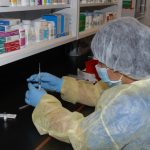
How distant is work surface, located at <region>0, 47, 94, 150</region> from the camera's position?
46.3 inches

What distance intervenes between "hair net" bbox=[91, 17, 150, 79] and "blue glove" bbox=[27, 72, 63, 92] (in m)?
0.52

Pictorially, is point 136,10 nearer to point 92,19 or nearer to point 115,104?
point 92,19

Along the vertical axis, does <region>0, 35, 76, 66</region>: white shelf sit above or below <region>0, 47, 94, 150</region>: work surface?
above

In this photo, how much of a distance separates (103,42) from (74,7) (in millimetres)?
889

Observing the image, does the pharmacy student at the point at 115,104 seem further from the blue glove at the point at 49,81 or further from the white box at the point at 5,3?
the white box at the point at 5,3

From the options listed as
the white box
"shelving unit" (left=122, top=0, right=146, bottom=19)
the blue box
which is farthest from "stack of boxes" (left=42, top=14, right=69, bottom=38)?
"shelving unit" (left=122, top=0, right=146, bottom=19)

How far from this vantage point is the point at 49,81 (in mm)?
1616

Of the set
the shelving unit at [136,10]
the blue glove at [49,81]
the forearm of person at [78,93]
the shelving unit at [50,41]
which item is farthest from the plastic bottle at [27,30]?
the shelving unit at [136,10]

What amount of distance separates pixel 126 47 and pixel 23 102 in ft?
2.48

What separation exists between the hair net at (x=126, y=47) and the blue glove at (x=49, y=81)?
52cm

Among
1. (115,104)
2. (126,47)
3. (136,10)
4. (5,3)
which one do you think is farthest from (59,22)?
(136,10)

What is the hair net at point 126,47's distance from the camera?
1061mm

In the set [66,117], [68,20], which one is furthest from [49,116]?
[68,20]

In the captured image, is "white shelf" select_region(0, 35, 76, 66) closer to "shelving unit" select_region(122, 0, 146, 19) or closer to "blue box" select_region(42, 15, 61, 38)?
"blue box" select_region(42, 15, 61, 38)
